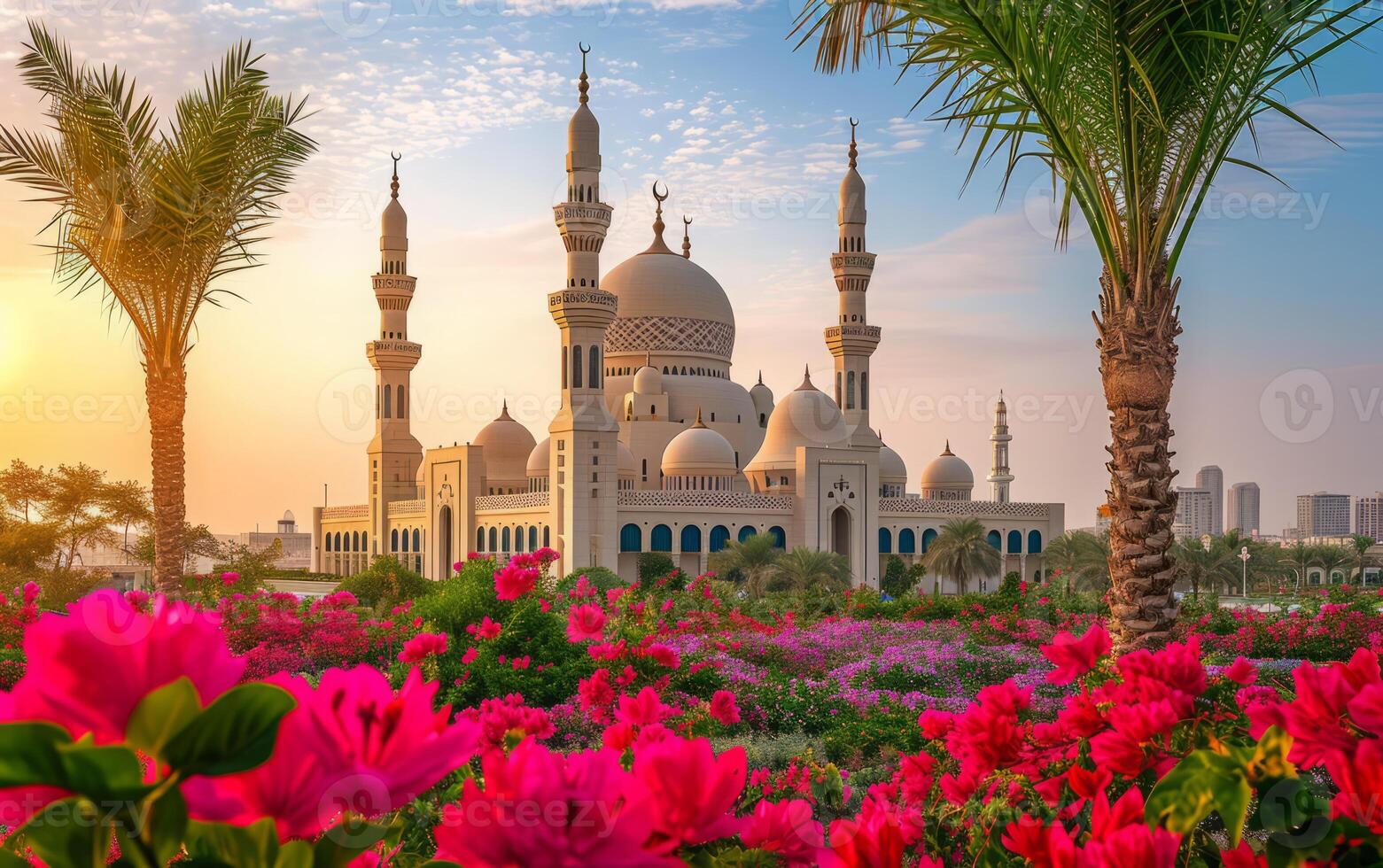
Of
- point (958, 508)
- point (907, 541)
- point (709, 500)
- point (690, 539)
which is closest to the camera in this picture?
point (690, 539)

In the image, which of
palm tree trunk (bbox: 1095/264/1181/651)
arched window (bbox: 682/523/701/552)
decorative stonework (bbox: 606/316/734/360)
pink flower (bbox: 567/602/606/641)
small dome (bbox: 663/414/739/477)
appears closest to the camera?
pink flower (bbox: 567/602/606/641)

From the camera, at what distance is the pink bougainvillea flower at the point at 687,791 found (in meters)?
1.35

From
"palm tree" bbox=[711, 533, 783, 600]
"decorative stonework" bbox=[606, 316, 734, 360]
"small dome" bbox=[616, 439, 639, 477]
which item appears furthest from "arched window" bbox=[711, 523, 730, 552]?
"decorative stonework" bbox=[606, 316, 734, 360]

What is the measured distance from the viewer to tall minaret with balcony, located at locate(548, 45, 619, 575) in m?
36.0

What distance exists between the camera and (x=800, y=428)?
42656 millimetres

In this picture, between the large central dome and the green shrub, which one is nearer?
the green shrub

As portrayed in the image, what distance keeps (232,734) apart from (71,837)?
0.62 ft

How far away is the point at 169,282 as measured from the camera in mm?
11797

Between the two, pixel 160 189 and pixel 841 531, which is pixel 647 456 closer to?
pixel 841 531

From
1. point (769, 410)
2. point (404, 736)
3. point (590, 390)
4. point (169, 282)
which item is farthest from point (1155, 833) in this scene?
point (769, 410)

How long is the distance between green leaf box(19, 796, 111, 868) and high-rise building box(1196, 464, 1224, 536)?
82112mm

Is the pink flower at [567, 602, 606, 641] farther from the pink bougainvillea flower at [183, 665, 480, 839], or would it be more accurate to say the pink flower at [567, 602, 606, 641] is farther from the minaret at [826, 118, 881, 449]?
the minaret at [826, 118, 881, 449]

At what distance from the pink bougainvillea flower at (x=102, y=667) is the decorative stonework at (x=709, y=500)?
121ft

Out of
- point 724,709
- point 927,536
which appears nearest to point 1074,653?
point 724,709
